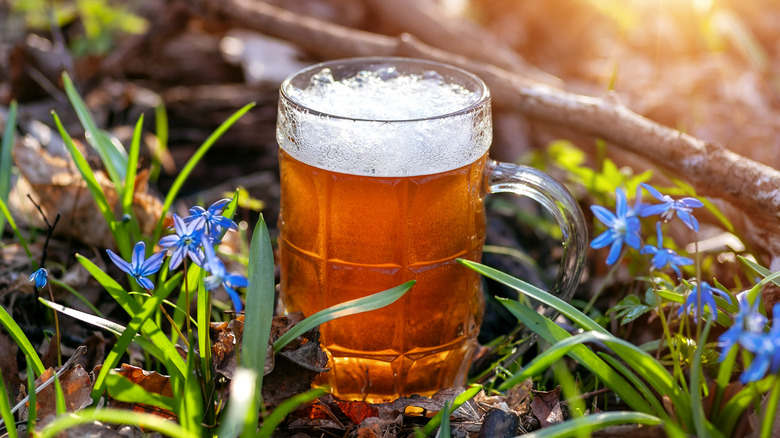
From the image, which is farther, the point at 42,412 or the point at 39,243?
the point at 39,243

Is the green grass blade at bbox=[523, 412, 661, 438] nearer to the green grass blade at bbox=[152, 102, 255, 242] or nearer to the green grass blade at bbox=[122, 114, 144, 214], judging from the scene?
the green grass blade at bbox=[152, 102, 255, 242]

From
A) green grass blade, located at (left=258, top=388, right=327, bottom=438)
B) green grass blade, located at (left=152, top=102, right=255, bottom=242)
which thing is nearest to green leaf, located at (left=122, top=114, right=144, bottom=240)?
green grass blade, located at (left=152, top=102, right=255, bottom=242)

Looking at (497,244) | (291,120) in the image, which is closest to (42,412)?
(291,120)

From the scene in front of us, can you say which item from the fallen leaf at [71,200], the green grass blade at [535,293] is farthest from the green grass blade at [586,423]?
the fallen leaf at [71,200]

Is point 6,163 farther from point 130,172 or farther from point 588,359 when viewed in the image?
point 588,359

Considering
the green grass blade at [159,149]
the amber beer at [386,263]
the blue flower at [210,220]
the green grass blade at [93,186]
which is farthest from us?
the green grass blade at [159,149]

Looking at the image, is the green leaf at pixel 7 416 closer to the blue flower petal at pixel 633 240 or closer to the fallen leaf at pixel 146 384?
the fallen leaf at pixel 146 384

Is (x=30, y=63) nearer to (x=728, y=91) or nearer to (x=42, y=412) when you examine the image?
(x=42, y=412)
